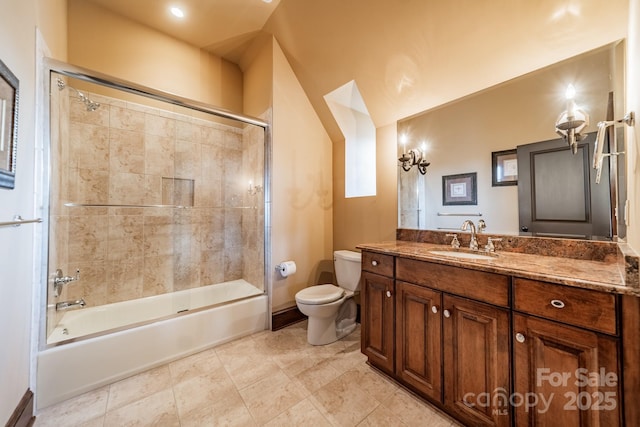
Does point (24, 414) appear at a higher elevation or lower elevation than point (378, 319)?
lower

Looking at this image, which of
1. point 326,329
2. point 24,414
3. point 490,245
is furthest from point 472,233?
point 24,414

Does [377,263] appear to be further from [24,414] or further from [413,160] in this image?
[24,414]

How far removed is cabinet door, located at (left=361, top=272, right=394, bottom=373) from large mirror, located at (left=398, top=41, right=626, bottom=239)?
0.70 m

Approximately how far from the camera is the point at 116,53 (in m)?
2.21

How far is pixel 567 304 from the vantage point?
911 millimetres

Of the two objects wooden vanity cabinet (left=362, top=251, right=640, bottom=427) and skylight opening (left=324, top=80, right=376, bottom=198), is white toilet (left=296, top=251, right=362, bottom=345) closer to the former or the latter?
wooden vanity cabinet (left=362, top=251, right=640, bottom=427)

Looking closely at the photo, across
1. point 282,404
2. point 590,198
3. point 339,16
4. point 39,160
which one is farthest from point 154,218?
point 590,198

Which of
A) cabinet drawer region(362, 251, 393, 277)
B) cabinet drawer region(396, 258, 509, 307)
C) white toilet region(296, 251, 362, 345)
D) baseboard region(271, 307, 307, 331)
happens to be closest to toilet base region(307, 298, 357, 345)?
white toilet region(296, 251, 362, 345)

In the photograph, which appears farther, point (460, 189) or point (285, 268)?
point (285, 268)

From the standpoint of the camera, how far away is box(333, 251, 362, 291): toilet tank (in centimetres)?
225

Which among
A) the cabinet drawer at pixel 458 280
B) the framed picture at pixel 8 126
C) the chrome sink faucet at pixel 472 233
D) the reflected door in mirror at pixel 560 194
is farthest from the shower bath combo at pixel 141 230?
the reflected door in mirror at pixel 560 194

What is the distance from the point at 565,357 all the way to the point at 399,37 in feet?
6.67

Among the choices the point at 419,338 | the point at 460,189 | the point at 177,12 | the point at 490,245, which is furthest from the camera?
the point at 177,12

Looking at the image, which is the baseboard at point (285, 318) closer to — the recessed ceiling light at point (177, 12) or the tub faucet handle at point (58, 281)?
the tub faucet handle at point (58, 281)
